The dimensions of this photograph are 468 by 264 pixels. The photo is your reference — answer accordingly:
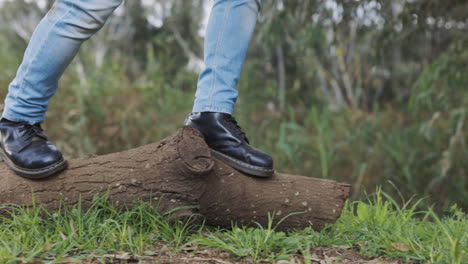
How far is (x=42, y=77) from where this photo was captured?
5.58 ft

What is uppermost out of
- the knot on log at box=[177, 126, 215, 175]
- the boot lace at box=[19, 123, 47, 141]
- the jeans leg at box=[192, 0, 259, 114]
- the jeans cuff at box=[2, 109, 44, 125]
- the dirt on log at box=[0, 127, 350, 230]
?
the jeans leg at box=[192, 0, 259, 114]

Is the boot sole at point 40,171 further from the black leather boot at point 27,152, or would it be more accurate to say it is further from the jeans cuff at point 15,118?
the jeans cuff at point 15,118

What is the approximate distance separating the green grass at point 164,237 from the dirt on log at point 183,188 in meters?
0.05

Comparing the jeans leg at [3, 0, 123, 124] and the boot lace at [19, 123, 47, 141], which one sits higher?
the jeans leg at [3, 0, 123, 124]

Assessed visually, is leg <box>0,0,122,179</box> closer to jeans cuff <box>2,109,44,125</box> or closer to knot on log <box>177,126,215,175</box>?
jeans cuff <box>2,109,44,125</box>

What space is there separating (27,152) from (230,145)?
793mm

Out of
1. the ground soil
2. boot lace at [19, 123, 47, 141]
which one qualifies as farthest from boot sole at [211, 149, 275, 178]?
boot lace at [19, 123, 47, 141]

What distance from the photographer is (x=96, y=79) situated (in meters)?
4.10

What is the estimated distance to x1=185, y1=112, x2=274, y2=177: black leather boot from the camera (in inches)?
70.1

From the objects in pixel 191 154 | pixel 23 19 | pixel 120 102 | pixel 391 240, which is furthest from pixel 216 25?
pixel 23 19

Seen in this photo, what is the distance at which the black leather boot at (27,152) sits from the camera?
1.69 m

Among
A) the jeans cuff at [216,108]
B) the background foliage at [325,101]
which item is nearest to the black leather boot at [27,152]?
the jeans cuff at [216,108]

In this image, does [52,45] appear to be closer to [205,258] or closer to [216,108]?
[216,108]

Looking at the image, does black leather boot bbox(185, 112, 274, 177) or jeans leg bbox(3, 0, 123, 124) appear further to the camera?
black leather boot bbox(185, 112, 274, 177)
